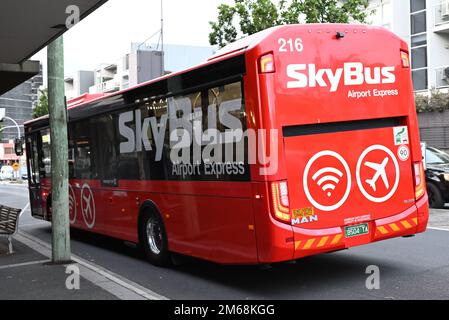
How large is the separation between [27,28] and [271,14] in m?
11.9

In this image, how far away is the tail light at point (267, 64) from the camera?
649 centimetres

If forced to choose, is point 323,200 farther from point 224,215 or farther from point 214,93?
point 214,93

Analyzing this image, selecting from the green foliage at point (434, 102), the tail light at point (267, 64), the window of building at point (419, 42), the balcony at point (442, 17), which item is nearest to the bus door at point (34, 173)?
the tail light at point (267, 64)

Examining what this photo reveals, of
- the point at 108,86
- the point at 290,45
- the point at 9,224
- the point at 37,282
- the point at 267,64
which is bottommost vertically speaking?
the point at 37,282

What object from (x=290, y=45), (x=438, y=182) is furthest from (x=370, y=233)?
(x=438, y=182)

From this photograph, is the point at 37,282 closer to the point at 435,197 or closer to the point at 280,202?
the point at 280,202

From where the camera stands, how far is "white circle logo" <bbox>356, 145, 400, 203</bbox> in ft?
23.2

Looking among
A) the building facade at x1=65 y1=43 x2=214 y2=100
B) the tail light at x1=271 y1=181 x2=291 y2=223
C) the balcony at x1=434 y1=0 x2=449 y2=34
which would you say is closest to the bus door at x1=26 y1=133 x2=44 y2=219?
the building facade at x1=65 y1=43 x2=214 y2=100

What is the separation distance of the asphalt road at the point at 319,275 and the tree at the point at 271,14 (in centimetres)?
1042

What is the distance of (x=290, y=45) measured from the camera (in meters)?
6.71

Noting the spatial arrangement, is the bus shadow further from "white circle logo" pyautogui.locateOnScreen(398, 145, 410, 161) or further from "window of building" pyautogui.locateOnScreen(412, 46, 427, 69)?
"window of building" pyautogui.locateOnScreen(412, 46, 427, 69)

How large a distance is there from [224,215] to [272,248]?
1001mm

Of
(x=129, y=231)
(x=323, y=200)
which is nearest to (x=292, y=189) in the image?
(x=323, y=200)

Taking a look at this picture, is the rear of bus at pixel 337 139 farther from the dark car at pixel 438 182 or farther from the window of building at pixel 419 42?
the window of building at pixel 419 42
